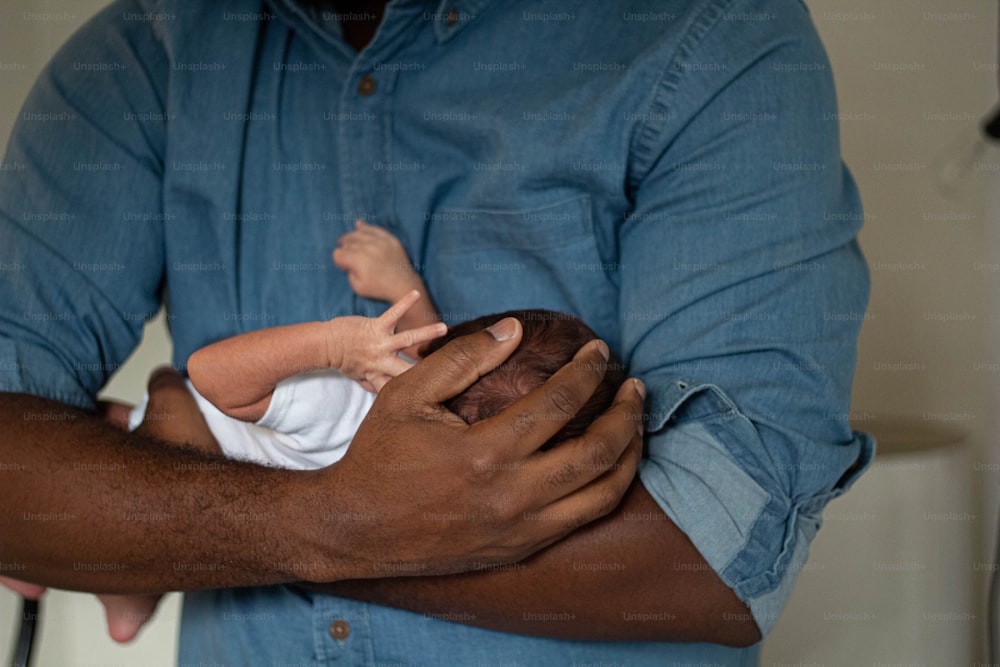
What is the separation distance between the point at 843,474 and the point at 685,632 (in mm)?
268

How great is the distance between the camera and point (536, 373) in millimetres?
1019

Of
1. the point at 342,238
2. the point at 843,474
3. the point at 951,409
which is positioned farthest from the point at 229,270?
the point at 951,409

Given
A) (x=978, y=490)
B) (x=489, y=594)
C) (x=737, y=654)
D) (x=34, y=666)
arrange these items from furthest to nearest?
1. (x=34, y=666)
2. (x=978, y=490)
3. (x=737, y=654)
4. (x=489, y=594)

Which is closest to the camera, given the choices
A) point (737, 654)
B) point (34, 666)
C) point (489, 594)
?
point (489, 594)

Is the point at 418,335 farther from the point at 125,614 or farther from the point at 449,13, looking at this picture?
the point at 125,614

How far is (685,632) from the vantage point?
961 mm

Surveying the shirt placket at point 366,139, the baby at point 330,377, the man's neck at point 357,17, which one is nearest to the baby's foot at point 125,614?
the baby at point 330,377

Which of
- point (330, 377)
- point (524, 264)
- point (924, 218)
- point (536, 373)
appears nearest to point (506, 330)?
point (536, 373)

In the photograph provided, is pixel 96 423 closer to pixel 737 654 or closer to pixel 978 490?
pixel 737 654

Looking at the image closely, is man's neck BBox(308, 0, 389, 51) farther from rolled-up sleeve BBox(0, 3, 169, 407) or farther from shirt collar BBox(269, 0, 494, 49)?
rolled-up sleeve BBox(0, 3, 169, 407)

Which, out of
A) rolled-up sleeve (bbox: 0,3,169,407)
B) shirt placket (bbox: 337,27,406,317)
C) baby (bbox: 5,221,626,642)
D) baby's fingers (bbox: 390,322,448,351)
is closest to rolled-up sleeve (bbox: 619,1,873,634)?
baby (bbox: 5,221,626,642)

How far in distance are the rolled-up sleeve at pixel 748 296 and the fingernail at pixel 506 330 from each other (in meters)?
0.18

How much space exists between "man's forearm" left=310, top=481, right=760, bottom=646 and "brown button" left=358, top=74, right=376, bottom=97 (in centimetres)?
67

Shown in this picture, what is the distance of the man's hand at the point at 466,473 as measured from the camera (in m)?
0.86
